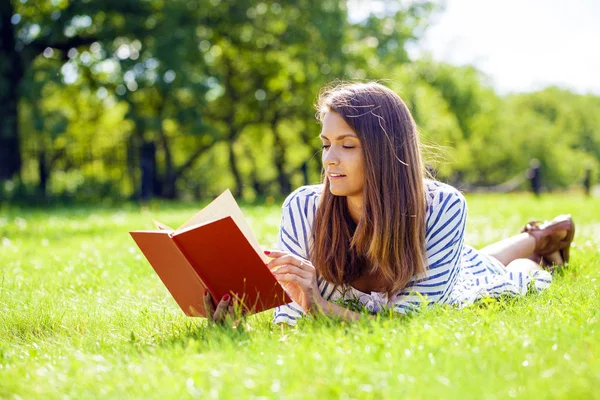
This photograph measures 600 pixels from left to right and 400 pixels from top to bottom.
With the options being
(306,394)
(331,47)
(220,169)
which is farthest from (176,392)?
(220,169)

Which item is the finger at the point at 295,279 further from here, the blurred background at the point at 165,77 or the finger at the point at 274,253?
the blurred background at the point at 165,77

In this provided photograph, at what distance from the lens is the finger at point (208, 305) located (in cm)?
344

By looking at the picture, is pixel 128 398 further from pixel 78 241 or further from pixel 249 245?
pixel 78 241

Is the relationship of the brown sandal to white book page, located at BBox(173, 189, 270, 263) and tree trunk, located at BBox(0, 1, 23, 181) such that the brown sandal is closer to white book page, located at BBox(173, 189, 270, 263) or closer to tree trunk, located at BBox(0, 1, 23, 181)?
white book page, located at BBox(173, 189, 270, 263)

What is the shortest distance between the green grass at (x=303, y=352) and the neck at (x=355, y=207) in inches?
27.7

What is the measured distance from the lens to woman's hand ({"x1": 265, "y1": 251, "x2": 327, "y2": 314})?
3.33m

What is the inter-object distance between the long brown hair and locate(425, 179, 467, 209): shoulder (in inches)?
5.3

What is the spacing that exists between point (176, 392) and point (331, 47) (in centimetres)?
1984

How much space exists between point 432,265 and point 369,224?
1.42 ft

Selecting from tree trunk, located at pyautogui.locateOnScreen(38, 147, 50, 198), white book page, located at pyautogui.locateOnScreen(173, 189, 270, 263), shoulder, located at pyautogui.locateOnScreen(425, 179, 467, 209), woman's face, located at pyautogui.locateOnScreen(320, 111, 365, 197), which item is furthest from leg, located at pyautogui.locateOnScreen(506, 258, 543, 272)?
tree trunk, located at pyautogui.locateOnScreen(38, 147, 50, 198)

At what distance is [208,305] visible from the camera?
346cm

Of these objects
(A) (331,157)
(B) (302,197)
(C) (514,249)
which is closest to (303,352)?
(A) (331,157)

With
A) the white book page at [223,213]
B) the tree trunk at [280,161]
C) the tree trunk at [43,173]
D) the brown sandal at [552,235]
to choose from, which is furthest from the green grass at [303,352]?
the tree trunk at [280,161]

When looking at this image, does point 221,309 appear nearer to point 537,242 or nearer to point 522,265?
point 522,265
